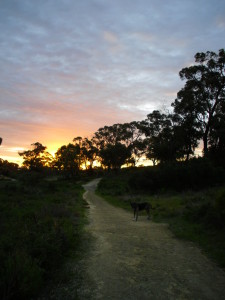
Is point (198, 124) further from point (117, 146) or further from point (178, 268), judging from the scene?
point (117, 146)

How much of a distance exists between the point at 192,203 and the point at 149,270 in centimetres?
1307

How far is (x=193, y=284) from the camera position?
6.35m

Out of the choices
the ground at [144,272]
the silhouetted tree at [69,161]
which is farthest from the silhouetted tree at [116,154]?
the ground at [144,272]

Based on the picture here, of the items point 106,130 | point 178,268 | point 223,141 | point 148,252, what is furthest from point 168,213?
point 106,130

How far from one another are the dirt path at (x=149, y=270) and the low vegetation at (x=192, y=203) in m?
1.00

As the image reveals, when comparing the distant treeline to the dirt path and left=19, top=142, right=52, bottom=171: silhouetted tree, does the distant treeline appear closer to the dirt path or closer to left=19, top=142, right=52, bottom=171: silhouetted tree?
the dirt path

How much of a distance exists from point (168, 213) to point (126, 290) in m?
12.3

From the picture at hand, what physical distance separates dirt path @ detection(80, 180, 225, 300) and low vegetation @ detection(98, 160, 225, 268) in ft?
3.28

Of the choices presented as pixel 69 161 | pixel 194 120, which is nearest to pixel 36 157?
pixel 69 161

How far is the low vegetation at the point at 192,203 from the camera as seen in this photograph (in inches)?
441

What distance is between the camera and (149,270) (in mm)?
7176

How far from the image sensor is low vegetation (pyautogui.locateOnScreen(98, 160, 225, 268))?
36.8ft

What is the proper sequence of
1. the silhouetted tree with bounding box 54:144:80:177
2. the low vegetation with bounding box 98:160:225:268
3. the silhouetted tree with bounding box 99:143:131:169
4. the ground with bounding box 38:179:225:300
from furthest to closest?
1. the silhouetted tree with bounding box 54:144:80:177
2. the silhouetted tree with bounding box 99:143:131:169
3. the low vegetation with bounding box 98:160:225:268
4. the ground with bounding box 38:179:225:300

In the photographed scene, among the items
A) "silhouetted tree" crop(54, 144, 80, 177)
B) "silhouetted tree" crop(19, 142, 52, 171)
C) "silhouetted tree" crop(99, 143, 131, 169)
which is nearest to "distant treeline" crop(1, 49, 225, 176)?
"silhouetted tree" crop(99, 143, 131, 169)
